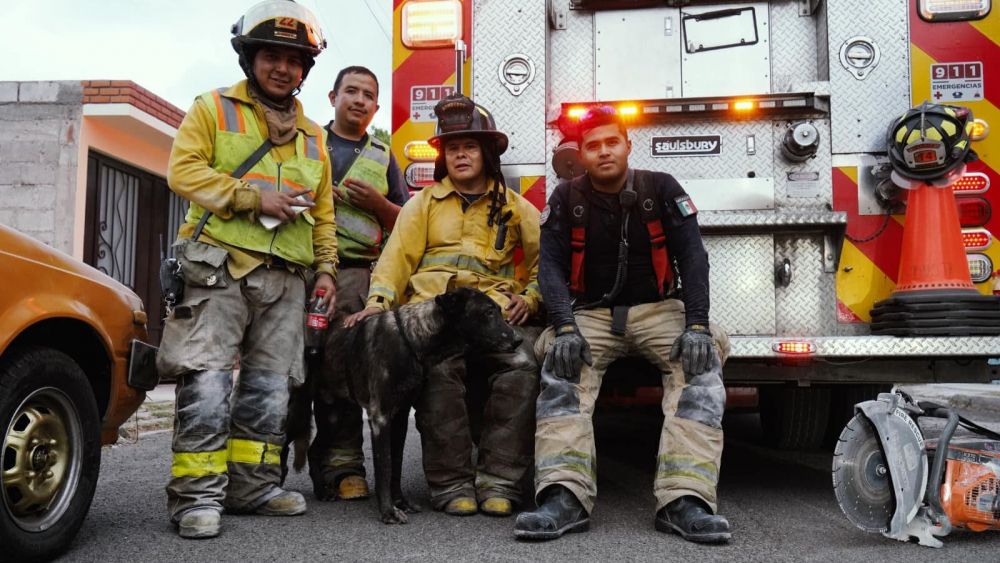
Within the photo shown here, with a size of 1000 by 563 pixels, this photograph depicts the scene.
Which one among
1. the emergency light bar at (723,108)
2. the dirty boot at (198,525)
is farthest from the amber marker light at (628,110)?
the dirty boot at (198,525)

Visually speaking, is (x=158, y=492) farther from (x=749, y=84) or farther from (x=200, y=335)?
(x=749, y=84)

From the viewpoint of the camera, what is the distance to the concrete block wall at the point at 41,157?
408 inches

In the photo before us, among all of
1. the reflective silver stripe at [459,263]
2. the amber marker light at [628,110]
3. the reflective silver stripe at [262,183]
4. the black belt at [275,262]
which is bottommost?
the black belt at [275,262]

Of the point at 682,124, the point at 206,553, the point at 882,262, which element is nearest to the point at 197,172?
the point at 206,553

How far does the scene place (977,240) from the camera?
13.5 ft

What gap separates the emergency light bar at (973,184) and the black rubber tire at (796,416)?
61.4 inches

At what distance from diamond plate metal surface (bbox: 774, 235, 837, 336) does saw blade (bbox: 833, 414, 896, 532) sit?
1.01m

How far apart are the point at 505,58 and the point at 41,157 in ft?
27.4

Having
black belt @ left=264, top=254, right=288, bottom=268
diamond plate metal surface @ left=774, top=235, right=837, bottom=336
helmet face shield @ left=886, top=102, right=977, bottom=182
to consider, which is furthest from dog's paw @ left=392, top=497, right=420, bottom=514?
helmet face shield @ left=886, top=102, right=977, bottom=182

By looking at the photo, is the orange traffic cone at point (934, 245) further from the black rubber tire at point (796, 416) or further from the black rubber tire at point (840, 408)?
the black rubber tire at point (796, 416)

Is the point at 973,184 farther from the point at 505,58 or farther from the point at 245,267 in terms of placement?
the point at 245,267

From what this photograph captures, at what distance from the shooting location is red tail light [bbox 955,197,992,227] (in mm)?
4125

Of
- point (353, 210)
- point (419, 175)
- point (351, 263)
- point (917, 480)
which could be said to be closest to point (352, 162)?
point (353, 210)

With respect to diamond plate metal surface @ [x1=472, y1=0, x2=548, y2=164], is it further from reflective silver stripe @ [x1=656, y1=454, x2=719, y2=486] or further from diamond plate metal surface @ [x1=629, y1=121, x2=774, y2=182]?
reflective silver stripe @ [x1=656, y1=454, x2=719, y2=486]
